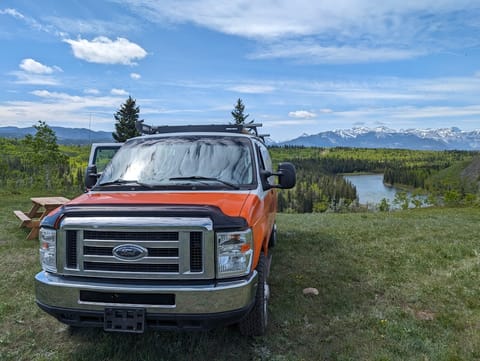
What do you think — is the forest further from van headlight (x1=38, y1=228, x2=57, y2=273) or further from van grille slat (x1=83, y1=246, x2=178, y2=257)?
van headlight (x1=38, y1=228, x2=57, y2=273)

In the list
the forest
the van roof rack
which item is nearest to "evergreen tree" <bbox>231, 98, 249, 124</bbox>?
the forest

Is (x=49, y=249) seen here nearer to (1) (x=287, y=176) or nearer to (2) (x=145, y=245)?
(2) (x=145, y=245)

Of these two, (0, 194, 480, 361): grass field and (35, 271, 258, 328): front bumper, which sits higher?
(35, 271, 258, 328): front bumper

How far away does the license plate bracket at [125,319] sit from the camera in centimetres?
312

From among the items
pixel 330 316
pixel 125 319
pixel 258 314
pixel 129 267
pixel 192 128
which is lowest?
pixel 330 316

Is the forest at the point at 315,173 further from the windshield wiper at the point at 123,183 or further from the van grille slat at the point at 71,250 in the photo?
the van grille slat at the point at 71,250

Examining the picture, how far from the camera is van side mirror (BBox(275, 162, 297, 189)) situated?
15.9 ft

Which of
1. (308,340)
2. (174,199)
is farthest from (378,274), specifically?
(174,199)

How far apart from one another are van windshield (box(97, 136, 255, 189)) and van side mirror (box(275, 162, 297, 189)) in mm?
492

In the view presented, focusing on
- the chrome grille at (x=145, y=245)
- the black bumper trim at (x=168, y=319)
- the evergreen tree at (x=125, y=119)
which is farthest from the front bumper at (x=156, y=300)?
the evergreen tree at (x=125, y=119)

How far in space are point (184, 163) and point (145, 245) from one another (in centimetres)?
162

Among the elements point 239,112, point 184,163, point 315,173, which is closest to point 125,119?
point 239,112

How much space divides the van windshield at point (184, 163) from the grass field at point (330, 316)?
66.8 inches

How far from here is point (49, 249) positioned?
341 centimetres
